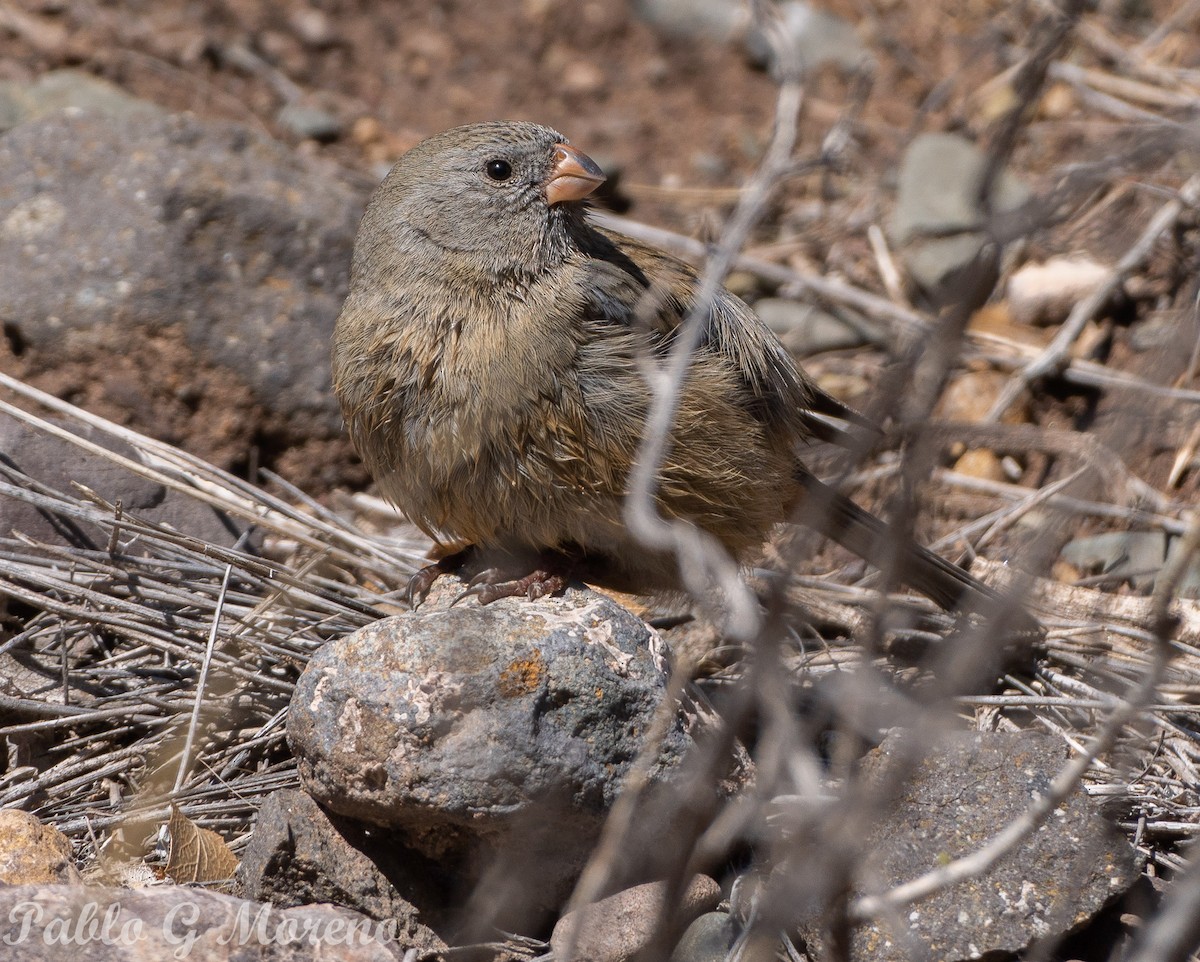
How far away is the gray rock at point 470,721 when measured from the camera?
2916 mm

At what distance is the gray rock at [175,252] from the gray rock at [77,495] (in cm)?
63

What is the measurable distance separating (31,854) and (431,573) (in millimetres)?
1460

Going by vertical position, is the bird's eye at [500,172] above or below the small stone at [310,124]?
above

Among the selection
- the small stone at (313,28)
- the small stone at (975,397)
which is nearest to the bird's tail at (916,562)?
the small stone at (975,397)

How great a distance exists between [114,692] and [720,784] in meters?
1.85

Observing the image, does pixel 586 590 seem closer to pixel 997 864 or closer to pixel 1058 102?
pixel 997 864

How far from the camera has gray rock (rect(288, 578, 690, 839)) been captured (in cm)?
292

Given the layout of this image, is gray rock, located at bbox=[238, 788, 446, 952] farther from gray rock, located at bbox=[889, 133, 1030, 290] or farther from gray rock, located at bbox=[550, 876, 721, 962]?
gray rock, located at bbox=[889, 133, 1030, 290]

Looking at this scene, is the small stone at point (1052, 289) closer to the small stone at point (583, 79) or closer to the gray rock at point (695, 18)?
the gray rock at point (695, 18)

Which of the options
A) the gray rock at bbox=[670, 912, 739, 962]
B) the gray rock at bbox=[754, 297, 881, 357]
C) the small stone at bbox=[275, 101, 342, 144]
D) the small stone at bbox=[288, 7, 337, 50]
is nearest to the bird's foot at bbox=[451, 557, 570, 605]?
the gray rock at bbox=[670, 912, 739, 962]

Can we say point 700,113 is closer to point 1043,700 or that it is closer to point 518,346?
point 518,346

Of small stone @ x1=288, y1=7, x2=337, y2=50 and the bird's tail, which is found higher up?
small stone @ x1=288, y1=7, x2=337, y2=50

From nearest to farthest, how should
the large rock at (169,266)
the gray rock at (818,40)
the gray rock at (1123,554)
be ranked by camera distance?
the gray rock at (1123,554)
the large rock at (169,266)
the gray rock at (818,40)

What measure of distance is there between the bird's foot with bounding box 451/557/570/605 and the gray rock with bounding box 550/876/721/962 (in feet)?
3.14
